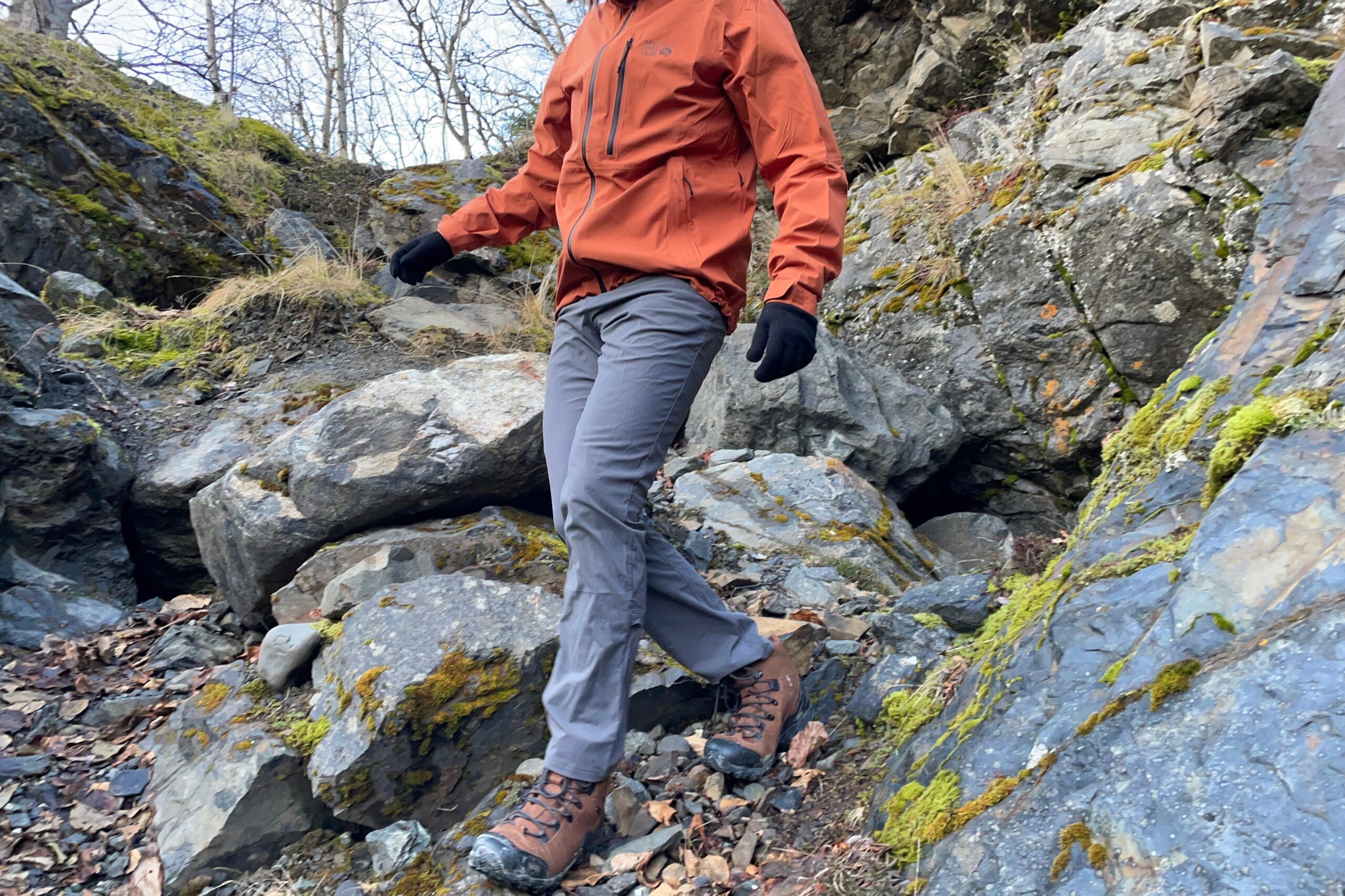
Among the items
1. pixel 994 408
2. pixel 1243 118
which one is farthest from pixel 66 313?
pixel 1243 118

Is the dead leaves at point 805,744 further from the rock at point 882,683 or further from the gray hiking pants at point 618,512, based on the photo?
the gray hiking pants at point 618,512

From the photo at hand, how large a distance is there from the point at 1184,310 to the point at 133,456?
6333 millimetres

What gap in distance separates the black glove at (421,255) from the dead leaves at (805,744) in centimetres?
217

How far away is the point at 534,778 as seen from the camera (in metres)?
2.73

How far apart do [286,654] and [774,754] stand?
1870 millimetres

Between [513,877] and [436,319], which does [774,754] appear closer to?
[513,877]

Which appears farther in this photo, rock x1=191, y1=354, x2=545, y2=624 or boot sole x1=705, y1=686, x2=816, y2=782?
rock x1=191, y1=354, x2=545, y2=624

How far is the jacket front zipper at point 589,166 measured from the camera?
2602mm

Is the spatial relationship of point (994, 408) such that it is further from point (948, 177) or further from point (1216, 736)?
point (1216, 736)

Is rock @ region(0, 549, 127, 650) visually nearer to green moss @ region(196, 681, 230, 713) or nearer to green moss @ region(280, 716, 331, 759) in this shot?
green moss @ region(196, 681, 230, 713)

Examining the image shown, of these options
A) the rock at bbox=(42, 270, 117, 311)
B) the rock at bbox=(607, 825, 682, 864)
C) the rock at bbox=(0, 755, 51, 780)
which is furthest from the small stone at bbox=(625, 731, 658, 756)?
the rock at bbox=(42, 270, 117, 311)

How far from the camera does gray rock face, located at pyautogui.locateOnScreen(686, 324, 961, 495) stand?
212 inches

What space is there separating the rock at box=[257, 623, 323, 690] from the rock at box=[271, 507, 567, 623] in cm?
35

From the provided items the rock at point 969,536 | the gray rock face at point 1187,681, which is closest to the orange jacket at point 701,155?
the gray rock face at point 1187,681
